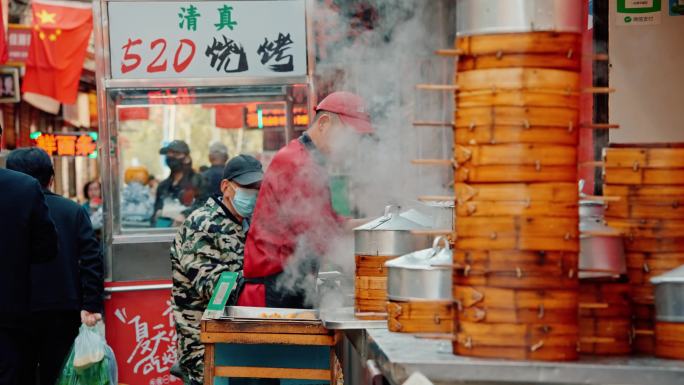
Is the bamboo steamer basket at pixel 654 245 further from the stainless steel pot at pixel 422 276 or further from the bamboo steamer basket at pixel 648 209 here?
the stainless steel pot at pixel 422 276

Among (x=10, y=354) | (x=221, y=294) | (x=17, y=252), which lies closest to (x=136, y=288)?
(x=10, y=354)

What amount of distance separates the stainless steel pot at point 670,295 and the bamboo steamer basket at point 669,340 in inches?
0.8

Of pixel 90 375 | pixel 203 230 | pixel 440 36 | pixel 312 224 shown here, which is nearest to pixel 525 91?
pixel 312 224

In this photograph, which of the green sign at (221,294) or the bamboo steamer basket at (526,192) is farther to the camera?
the green sign at (221,294)

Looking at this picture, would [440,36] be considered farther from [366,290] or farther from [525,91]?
[525,91]

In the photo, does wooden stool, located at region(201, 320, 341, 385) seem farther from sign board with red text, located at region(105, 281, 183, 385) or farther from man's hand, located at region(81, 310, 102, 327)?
sign board with red text, located at region(105, 281, 183, 385)

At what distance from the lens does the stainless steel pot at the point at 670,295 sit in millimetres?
3457

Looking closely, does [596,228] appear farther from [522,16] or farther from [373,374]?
[373,374]

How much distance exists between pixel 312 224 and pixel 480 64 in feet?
8.40

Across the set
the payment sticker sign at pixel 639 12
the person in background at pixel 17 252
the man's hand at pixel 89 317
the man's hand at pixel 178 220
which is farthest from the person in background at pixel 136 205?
the payment sticker sign at pixel 639 12

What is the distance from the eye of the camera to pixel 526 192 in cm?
341

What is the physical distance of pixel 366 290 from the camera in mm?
4883

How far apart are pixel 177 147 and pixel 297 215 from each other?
5591mm

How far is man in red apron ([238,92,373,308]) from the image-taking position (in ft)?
19.5
